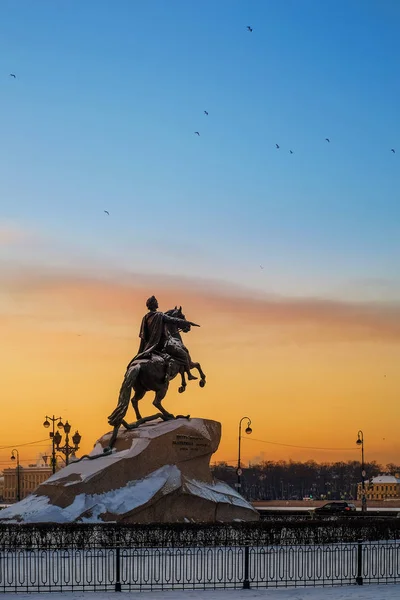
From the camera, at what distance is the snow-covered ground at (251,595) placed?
16250mm

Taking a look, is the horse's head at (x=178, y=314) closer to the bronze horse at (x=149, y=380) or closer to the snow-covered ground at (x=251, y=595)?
the bronze horse at (x=149, y=380)

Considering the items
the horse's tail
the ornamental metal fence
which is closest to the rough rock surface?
the horse's tail

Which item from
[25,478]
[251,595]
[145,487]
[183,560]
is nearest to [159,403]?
[145,487]

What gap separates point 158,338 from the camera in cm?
2833

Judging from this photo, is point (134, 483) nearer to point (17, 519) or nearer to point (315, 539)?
point (17, 519)

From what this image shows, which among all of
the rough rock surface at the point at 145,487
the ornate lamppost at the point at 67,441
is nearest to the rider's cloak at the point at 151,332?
the rough rock surface at the point at 145,487

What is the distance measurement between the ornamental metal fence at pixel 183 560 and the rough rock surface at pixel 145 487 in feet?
5.57

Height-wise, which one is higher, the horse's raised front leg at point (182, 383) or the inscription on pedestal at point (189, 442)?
the horse's raised front leg at point (182, 383)

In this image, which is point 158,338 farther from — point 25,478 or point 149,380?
point 25,478

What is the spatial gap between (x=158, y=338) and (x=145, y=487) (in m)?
4.42

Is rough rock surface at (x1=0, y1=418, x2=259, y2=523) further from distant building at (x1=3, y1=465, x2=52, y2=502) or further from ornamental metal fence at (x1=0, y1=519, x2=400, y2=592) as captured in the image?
distant building at (x1=3, y1=465, x2=52, y2=502)

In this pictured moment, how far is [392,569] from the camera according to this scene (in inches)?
795

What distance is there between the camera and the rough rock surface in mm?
24906

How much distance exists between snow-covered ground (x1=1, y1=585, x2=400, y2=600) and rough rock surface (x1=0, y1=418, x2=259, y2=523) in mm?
7848
